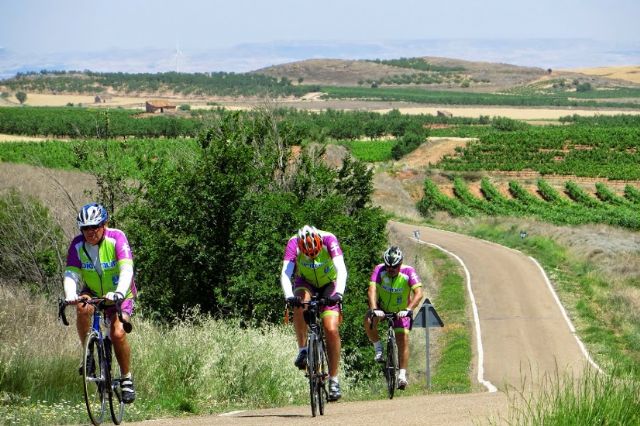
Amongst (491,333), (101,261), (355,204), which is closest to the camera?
(101,261)

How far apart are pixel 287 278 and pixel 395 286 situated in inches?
117

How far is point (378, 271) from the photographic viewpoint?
13969 mm

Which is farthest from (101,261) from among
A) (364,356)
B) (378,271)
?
(364,356)

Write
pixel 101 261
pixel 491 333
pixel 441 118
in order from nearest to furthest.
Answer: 1. pixel 101 261
2. pixel 491 333
3. pixel 441 118

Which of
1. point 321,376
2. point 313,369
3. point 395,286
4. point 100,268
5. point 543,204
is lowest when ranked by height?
point 543,204

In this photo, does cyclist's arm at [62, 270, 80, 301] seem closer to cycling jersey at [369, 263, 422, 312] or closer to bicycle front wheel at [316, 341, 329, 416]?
bicycle front wheel at [316, 341, 329, 416]

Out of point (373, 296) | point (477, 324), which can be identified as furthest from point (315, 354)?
point (477, 324)

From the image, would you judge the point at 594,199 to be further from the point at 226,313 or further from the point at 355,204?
the point at 226,313

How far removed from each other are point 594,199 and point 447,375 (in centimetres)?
5774

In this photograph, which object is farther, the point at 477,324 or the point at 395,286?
the point at 477,324

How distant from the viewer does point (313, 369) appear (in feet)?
37.2

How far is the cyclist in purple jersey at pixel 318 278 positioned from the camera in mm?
11469

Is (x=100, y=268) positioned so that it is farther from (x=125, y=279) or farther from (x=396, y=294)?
(x=396, y=294)

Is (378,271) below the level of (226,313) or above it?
above
